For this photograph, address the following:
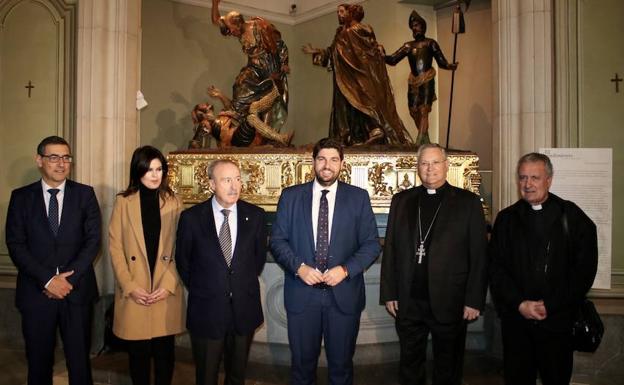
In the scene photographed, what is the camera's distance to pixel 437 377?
2.88m

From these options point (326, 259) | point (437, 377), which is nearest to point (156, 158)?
point (326, 259)

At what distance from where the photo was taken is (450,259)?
2834 mm

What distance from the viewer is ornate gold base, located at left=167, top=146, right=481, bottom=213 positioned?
4.54 meters

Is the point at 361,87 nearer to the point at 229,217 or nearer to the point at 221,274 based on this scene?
the point at 229,217

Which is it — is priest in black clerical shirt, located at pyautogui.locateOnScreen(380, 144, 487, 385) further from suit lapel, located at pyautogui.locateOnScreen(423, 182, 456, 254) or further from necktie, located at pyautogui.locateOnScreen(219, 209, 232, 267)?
necktie, located at pyautogui.locateOnScreen(219, 209, 232, 267)

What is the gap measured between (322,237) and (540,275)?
1.10m

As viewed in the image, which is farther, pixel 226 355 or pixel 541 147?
pixel 541 147

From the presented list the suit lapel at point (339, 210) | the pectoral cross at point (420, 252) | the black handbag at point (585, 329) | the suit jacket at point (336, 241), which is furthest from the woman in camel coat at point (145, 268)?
the black handbag at point (585, 329)

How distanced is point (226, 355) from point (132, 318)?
1.77ft

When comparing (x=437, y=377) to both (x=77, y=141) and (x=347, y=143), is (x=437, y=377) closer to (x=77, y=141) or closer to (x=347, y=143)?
(x=347, y=143)

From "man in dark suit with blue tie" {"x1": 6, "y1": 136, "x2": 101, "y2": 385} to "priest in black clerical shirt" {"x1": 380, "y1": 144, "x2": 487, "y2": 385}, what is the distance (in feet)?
5.65

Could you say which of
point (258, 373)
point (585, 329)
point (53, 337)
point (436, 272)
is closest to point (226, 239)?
point (436, 272)

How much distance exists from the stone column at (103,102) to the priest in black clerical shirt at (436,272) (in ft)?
9.29

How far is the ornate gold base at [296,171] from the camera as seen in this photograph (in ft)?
14.9
